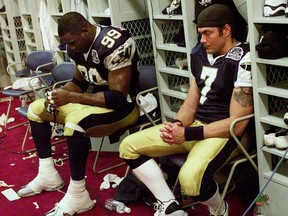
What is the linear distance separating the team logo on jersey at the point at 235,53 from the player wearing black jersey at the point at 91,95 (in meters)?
0.75

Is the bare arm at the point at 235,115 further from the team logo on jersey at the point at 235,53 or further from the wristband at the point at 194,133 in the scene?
the team logo on jersey at the point at 235,53

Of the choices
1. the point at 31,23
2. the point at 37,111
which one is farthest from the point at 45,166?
the point at 31,23

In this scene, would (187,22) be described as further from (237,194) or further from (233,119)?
(237,194)

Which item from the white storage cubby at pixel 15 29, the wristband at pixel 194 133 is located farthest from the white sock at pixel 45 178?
the white storage cubby at pixel 15 29

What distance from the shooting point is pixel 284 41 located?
7.66ft

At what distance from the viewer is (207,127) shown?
245 cm

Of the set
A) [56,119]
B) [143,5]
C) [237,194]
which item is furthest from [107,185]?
[143,5]

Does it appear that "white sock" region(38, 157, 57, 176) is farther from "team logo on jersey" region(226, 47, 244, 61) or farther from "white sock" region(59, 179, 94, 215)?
"team logo on jersey" region(226, 47, 244, 61)

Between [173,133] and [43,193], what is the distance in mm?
1267

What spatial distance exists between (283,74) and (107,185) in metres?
1.45

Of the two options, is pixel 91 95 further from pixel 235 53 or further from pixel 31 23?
pixel 31 23

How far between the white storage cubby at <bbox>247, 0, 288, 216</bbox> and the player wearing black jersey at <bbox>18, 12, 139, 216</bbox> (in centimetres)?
90

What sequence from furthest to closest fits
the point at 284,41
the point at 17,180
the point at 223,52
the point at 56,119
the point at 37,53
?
1. the point at 37,53
2. the point at 17,180
3. the point at 56,119
4. the point at 223,52
5. the point at 284,41

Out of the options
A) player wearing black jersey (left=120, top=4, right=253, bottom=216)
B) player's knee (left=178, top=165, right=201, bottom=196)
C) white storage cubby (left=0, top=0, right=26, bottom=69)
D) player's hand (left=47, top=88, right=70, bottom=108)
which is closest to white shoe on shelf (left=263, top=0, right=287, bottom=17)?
player wearing black jersey (left=120, top=4, right=253, bottom=216)
